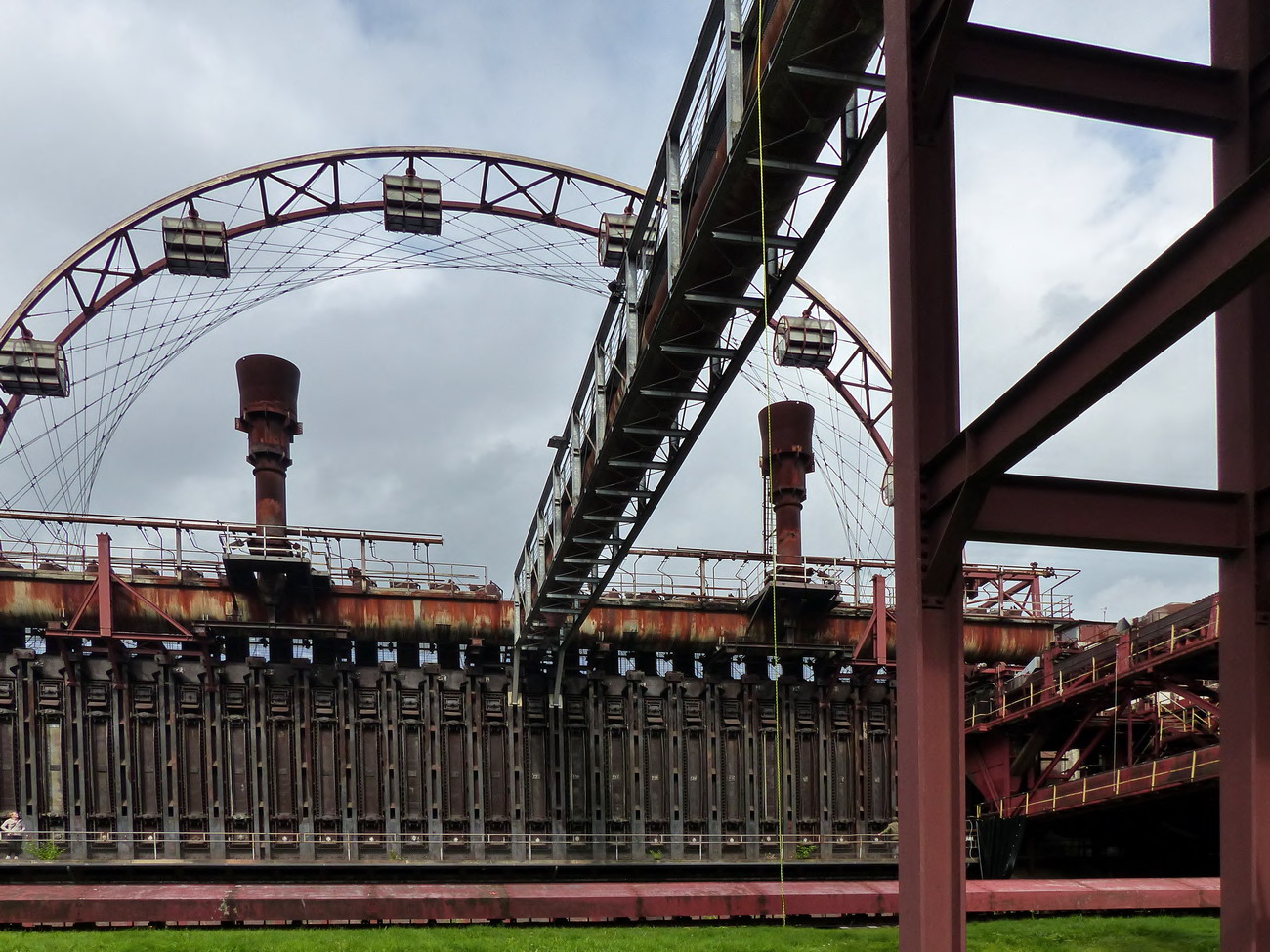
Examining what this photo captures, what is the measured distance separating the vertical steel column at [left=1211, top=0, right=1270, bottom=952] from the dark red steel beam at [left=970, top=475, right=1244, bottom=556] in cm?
50

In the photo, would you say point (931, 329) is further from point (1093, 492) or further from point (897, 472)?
point (1093, 492)

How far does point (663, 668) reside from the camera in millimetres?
36844

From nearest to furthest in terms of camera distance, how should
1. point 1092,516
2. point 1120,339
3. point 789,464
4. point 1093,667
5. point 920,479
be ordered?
point 1120,339 < point 1092,516 < point 920,479 < point 1093,667 < point 789,464

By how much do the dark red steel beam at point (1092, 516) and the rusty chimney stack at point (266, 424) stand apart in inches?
1062

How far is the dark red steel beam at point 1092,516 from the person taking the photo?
8.66 m

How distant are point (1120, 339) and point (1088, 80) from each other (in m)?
3.44

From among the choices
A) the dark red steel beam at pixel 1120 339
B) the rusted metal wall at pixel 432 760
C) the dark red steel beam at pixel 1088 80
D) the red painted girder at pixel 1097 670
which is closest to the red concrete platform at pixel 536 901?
the red painted girder at pixel 1097 670

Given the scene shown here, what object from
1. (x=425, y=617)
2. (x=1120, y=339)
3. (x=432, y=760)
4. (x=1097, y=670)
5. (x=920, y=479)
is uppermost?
(x=1120, y=339)

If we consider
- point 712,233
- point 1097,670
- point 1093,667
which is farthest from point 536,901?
point 1093,667

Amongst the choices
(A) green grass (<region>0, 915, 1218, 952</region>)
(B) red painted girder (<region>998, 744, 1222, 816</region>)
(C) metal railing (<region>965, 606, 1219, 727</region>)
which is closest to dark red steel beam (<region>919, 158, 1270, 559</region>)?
(A) green grass (<region>0, 915, 1218, 952</region>)

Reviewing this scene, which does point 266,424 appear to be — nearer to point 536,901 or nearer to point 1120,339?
point 536,901

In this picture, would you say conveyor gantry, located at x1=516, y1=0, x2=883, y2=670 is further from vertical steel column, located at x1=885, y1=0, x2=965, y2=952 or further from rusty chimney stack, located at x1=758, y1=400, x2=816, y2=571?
rusty chimney stack, located at x1=758, y1=400, x2=816, y2=571

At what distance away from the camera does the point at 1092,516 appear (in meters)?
8.79

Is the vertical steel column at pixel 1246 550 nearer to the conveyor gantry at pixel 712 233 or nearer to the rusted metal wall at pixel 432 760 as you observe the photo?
the conveyor gantry at pixel 712 233
